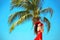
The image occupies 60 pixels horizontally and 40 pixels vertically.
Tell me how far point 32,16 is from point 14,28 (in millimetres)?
280

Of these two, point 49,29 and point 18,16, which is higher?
point 18,16

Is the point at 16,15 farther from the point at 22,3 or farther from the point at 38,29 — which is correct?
the point at 38,29

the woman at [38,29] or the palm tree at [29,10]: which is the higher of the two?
the palm tree at [29,10]

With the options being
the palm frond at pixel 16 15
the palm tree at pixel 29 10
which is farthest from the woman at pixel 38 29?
the palm frond at pixel 16 15

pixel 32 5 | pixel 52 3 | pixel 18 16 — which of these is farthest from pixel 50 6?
pixel 18 16

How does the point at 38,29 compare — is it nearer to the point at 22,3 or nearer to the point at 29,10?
the point at 29,10

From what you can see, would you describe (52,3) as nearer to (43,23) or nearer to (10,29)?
(43,23)

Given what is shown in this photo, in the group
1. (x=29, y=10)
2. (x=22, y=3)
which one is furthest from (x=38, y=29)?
(x=22, y=3)

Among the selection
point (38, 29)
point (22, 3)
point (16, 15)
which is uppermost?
point (22, 3)

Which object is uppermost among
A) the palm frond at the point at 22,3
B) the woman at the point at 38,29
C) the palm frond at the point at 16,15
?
the palm frond at the point at 22,3

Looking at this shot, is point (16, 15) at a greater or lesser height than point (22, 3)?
lesser

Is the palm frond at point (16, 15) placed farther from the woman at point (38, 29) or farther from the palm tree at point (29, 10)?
the woman at point (38, 29)

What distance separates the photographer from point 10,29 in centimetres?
213

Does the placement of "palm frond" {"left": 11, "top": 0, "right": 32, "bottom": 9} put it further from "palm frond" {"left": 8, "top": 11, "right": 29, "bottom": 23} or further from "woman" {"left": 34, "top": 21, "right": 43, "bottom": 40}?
"woman" {"left": 34, "top": 21, "right": 43, "bottom": 40}
